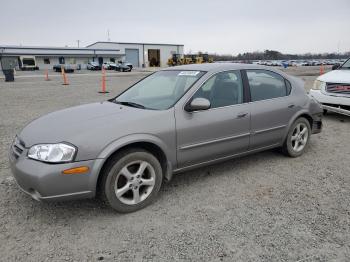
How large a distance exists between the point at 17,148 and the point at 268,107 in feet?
10.7

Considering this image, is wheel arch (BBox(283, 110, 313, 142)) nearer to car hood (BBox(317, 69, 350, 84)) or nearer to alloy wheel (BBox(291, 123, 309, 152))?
alloy wheel (BBox(291, 123, 309, 152))

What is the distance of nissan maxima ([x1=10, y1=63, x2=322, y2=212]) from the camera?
281 cm

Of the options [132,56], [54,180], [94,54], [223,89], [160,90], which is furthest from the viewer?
[132,56]

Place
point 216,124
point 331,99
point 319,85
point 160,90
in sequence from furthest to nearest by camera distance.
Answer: point 319,85 < point 331,99 < point 160,90 < point 216,124

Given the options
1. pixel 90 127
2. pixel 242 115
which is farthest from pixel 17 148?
pixel 242 115

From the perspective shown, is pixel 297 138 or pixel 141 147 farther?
pixel 297 138

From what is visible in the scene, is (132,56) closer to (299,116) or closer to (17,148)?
(299,116)

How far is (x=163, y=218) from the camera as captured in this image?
3074 mm

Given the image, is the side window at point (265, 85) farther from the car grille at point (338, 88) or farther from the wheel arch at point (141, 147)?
the car grille at point (338, 88)

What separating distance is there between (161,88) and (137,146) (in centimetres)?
122

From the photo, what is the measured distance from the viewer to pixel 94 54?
61.8 metres

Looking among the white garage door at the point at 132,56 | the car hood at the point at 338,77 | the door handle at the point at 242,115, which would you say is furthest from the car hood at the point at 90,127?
the white garage door at the point at 132,56

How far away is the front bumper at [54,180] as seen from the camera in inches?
107

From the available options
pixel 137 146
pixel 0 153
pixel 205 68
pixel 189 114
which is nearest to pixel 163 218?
pixel 137 146
